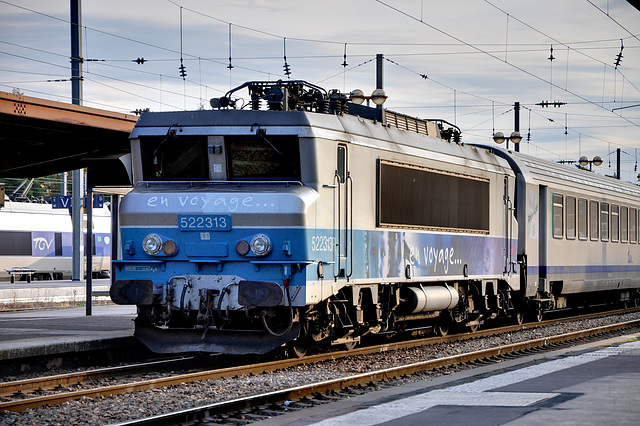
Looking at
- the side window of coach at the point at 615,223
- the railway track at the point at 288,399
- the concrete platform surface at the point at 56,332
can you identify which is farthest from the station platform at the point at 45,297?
Result: the railway track at the point at 288,399

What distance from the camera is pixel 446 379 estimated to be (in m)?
11.6

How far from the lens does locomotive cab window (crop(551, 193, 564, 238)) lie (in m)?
22.0

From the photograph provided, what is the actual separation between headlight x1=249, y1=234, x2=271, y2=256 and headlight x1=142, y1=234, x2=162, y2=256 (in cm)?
135

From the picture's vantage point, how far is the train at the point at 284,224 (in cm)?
1242

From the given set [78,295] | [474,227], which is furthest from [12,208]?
[474,227]

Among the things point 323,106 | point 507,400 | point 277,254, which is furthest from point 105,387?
point 323,106

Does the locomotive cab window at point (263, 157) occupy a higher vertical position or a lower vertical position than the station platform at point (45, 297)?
higher

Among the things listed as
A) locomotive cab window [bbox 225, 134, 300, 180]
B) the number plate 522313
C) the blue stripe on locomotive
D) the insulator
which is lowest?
the blue stripe on locomotive

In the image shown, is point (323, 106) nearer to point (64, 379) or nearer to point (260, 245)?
point (260, 245)

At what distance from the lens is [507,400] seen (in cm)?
928

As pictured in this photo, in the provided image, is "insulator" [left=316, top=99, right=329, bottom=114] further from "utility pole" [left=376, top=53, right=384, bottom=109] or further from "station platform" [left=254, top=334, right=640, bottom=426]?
"utility pole" [left=376, top=53, right=384, bottom=109]

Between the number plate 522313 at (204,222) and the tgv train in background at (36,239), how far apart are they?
32.9m

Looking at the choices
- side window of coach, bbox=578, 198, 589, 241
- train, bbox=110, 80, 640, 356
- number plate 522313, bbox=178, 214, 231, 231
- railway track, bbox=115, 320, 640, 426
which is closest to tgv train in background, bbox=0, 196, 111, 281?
side window of coach, bbox=578, 198, 589, 241

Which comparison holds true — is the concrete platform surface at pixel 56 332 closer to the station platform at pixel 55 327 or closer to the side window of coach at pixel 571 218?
the station platform at pixel 55 327
